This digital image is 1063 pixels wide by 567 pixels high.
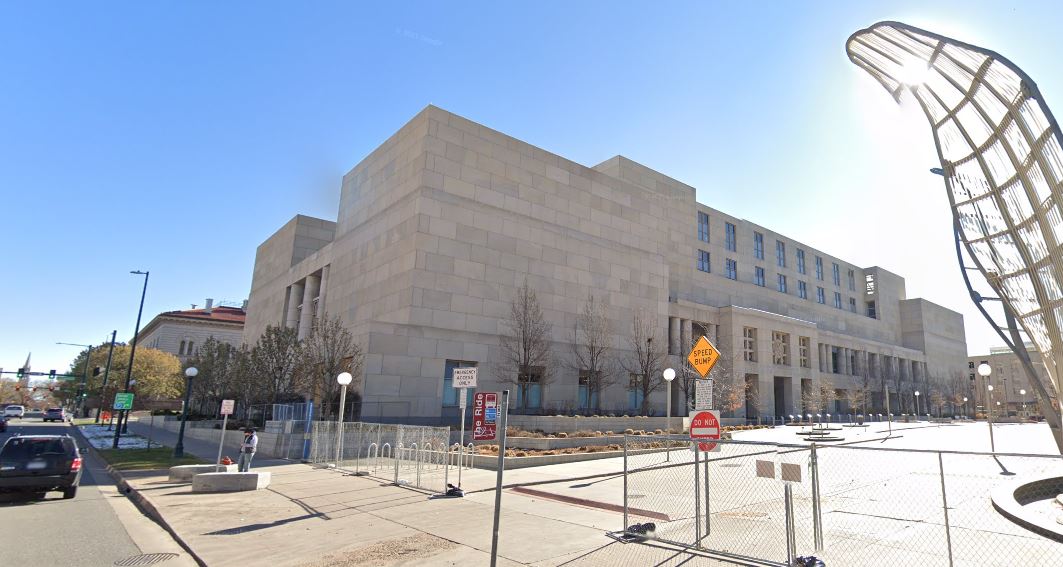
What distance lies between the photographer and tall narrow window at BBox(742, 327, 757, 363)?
191 ft

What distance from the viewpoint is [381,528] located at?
10539mm

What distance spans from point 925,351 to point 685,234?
62.8m

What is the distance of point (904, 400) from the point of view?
83.6 meters

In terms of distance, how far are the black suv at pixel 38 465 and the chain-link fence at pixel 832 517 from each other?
14193 mm

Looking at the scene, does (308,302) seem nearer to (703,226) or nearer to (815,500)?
(703,226)

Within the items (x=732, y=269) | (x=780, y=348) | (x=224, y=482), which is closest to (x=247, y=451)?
(x=224, y=482)

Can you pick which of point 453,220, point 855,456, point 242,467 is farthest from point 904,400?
point 242,467

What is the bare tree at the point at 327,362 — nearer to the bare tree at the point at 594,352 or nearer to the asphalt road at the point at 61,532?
the bare tree at the point at 594,352

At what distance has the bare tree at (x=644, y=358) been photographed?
45.8 metres

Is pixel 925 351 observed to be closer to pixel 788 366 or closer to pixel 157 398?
pixel 788 366

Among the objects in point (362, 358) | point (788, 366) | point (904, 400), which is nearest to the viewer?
point (362, 358)

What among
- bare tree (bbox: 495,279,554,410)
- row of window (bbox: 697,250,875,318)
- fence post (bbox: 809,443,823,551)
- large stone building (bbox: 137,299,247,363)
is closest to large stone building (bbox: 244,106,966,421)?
row of window (bbox: 697,250,875,318)

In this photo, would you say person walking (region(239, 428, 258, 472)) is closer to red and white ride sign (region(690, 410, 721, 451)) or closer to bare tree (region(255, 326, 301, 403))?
red and white ride sign (region(690, 410, 721, 451))

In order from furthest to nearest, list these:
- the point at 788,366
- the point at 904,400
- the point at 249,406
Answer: the point at 904,400
the point at 788,366
the point at 249,406
